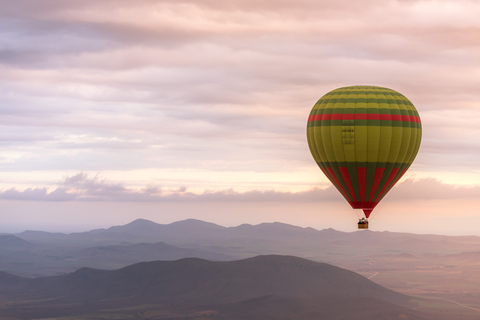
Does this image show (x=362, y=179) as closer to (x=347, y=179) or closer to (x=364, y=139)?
(x=347, y=179)

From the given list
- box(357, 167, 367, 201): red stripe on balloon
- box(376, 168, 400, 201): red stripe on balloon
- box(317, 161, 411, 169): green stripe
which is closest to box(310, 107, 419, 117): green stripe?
box(317, 161, 411, 169): green stripe

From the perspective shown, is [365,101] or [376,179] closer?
[365,101]

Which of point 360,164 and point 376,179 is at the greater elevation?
point 360,164

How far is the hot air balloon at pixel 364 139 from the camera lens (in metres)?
132

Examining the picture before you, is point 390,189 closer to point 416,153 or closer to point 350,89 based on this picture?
point 416,153

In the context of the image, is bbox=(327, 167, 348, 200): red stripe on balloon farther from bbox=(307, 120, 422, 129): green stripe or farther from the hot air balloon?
bbox=(307, 120, 422, 129): green stripe

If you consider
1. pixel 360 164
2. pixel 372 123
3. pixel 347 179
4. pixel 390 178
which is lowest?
pixel 347 179

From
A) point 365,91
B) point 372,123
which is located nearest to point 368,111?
point 372,123

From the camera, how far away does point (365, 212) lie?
13362 centimetres

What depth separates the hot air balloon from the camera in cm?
13225

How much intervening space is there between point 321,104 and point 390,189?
69.0 feet

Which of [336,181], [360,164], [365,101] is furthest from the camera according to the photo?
[336,181]

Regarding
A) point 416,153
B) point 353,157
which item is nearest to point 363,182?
point 353,157

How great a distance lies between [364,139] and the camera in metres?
132
